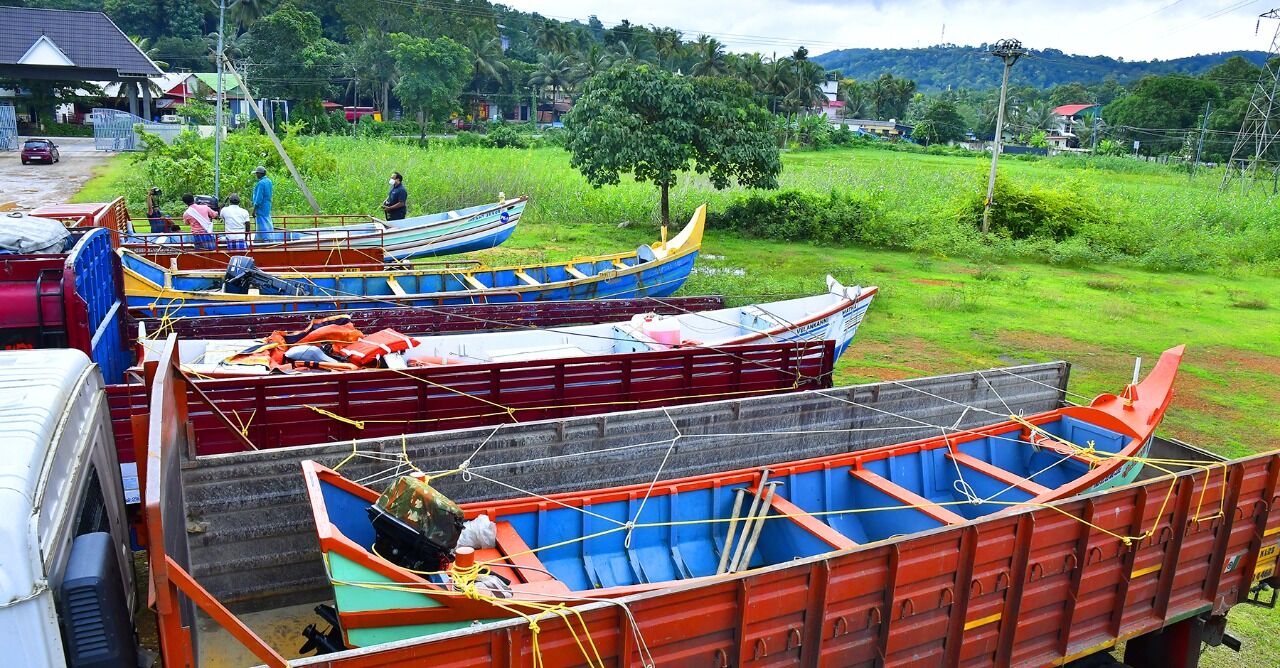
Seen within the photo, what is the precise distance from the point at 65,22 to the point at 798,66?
51703 mm

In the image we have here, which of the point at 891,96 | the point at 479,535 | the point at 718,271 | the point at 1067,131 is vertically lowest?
the point at 718,271

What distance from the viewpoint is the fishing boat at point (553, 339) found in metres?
8.09

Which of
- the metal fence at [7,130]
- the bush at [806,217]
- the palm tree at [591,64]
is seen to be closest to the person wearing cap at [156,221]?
the bush at [806,217]

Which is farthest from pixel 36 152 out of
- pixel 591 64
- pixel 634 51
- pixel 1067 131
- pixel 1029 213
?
pixel 1067 131

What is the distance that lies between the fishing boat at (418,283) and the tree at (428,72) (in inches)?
1449

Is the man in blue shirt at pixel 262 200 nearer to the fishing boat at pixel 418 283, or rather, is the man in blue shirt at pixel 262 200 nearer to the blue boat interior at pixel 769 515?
the fishing boat at pixel 418 283

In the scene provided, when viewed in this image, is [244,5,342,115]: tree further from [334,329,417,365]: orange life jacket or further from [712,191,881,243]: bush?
[334,329,417,365]: orange life jacket

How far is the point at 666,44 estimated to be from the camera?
7512 cm

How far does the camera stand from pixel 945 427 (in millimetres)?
8133

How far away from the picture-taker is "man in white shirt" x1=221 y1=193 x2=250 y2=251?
14430 mm

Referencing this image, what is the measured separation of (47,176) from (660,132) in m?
21.1

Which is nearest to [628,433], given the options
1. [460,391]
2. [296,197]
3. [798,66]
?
[460,391]

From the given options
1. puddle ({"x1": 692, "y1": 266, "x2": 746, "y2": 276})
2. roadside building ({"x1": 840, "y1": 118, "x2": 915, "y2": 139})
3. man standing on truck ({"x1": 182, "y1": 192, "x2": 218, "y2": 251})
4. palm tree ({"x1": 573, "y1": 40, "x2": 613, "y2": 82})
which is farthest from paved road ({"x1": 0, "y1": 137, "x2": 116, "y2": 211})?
A: roadside building ({"x1": 840, "y1": 118, "x2": 915, "y2": 139})

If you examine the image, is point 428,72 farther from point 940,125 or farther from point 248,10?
point 940,125
